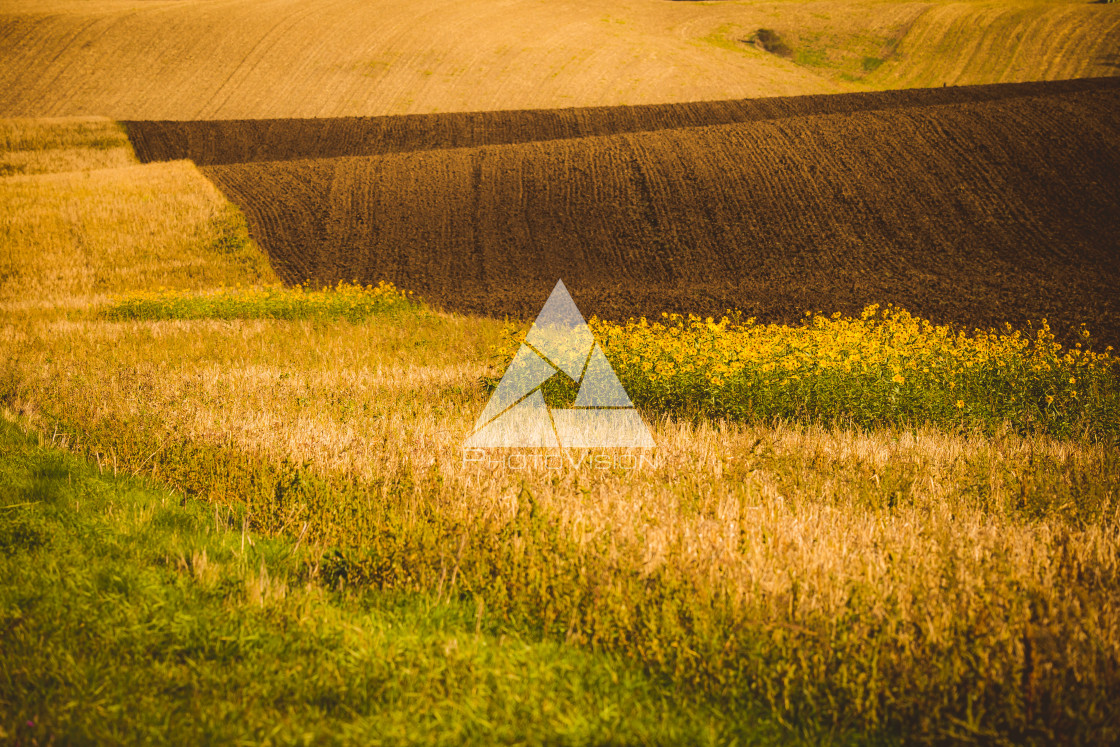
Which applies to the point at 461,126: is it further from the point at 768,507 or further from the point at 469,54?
the point at 768,507

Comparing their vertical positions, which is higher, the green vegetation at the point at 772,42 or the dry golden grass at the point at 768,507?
the green vegetation at the point at 772,42

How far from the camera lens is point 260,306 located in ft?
49.2

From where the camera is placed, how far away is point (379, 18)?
53.9 metres

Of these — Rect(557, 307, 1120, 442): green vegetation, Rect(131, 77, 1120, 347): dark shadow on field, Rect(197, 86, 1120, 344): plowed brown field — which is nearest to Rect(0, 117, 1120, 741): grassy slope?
Rect(557, 307, 1120, 442): green vegetation

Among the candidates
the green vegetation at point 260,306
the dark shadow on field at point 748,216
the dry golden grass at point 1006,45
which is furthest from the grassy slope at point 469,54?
the green vegetation at point 260,306

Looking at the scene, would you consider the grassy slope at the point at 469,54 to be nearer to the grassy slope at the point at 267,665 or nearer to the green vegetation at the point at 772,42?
the green vegetation at the point at 772,42

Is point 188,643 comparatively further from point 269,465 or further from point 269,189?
point 269,189

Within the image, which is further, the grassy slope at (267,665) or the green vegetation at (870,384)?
the green vegetation at (870,384)

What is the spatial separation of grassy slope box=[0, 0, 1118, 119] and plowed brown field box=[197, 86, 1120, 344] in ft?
61.2

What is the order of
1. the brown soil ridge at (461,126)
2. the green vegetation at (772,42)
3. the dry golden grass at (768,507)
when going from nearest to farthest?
the dry golden grass at (768,507), the brown soil ridge at (461,126), the green vegetation at (772,42)

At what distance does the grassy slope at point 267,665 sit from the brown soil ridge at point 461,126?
3399cm

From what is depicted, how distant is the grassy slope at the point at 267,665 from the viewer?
2.38m

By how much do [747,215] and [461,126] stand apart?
71.9 ft

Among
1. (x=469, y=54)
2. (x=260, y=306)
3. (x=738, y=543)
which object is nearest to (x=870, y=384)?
(x=738, y=543)
